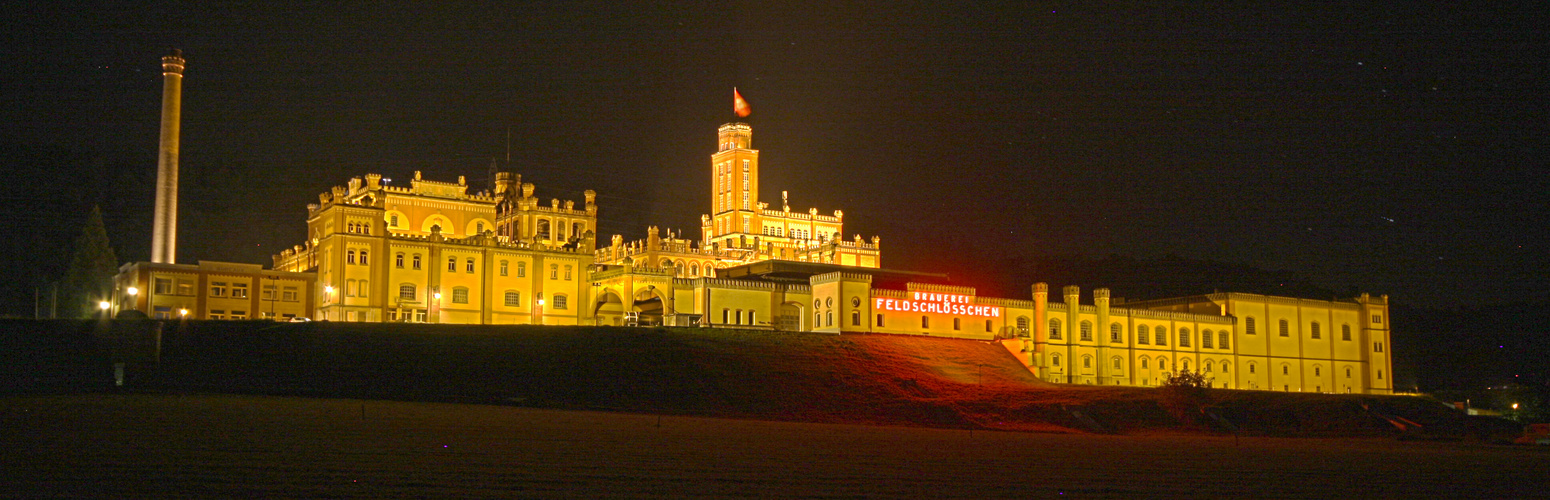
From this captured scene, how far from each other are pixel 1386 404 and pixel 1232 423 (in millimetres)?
16987

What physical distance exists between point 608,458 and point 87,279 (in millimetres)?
53702

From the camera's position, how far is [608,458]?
2969 cm

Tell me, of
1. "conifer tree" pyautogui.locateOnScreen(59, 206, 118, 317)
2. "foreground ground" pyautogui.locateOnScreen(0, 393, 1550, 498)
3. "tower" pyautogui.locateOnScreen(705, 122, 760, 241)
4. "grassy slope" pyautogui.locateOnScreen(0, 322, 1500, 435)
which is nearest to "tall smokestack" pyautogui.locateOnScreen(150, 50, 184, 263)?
"conifer tree" pyautogui.locateOnScreen(59, 206, 118, 317)

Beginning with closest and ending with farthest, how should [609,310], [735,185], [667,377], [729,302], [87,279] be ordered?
[667,377] < [729,302] < [87,279] < [609,310] < [735,185]

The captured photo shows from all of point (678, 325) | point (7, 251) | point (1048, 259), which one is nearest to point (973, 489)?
point (678, 325)

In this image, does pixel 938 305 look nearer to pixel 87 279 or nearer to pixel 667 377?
pixel 667 377

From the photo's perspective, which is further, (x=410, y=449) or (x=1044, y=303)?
(x=1044, y=303)

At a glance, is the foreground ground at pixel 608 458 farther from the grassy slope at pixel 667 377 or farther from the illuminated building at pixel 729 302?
the illuminated building at pixel 729 302

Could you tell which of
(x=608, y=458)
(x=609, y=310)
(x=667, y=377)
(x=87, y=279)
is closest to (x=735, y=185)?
(x=609, y=310)

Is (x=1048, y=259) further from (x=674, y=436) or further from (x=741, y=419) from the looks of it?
(x=674, y=436)

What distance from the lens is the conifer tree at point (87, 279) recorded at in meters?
71.6

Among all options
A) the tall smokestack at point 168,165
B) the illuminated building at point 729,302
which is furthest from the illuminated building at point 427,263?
the tall smokestack at point 168,165

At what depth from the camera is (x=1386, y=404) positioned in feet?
218

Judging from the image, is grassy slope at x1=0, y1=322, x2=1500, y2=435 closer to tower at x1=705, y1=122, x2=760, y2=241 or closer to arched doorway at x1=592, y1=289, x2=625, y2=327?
arched doorway at x1=592, y1=289, x2=625, y2=327
